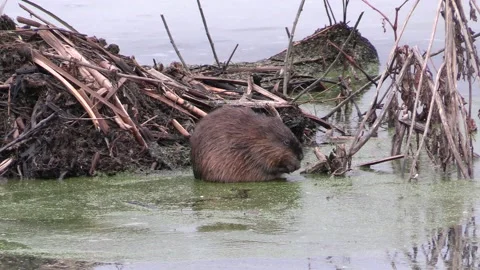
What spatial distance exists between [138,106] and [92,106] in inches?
17.0

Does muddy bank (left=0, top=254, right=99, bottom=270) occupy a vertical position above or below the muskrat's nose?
below

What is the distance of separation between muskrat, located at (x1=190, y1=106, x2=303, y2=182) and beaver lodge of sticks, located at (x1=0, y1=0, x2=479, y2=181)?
26cm

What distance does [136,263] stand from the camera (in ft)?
14.9

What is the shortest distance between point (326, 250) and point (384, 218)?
0.71 metres

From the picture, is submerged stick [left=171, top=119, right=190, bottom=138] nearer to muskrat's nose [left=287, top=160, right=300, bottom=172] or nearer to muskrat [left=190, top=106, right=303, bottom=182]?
muskrat [left=190, top=106, right=303, bottom=182]

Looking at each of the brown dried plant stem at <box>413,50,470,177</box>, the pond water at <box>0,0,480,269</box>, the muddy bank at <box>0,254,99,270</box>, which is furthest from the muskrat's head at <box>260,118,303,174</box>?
the muddy bank at <box>0,254,99,270</box>

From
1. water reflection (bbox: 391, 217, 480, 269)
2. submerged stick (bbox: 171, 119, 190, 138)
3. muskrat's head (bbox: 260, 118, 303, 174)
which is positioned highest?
submerged stick (bbox: 171, 119, 190, 138)

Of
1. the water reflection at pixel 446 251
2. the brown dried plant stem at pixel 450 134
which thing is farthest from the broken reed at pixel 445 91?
the water reflection at pixel 446 251

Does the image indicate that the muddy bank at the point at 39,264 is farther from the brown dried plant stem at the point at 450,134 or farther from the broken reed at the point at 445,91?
the brown dried plant stem at the point at 450,134

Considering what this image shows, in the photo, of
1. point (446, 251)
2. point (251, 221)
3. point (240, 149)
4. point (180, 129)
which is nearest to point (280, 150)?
point (240, 149)

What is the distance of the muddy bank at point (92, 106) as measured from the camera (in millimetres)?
6699

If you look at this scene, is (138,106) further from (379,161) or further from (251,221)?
(251,221)

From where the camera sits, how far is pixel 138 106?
23.8ft

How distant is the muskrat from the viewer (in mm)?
6441
